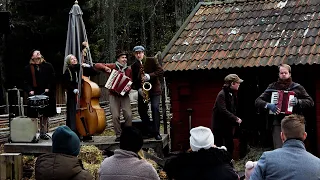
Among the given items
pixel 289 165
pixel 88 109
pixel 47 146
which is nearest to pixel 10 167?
pixel 47 146

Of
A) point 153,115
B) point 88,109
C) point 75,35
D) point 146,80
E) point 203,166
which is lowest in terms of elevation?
point 203,166

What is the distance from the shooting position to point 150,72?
9.73 meters

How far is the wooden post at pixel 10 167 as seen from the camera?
883cm

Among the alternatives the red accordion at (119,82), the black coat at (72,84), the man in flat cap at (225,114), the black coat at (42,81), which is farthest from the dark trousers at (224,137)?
the black coat at (42,81)

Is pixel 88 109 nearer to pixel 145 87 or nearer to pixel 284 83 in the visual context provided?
pixel 145 87

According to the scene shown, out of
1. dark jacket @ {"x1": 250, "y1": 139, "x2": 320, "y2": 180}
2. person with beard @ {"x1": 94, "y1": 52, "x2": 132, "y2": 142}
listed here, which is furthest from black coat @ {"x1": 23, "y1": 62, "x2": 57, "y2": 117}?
dark jacket @ {"x1": 250, "y1": 139, "x2": 320, "y2": 180}

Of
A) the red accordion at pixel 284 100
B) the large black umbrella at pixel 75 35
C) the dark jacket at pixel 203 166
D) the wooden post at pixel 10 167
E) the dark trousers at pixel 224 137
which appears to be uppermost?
the large black umbrella at pixel 75 35

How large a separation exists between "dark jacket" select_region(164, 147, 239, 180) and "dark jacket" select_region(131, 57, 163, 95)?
501 centimetres

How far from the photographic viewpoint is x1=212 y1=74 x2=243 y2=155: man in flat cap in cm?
944

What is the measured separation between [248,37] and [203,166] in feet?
26.1

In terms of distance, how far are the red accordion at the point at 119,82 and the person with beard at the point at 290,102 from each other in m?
2.22

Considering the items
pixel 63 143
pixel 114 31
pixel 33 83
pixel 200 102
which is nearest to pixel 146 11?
pixel 114 31

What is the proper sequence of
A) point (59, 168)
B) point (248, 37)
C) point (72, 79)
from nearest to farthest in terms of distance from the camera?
1. point (59, 168)
2. point (72, 79)
3. point (248, 37)

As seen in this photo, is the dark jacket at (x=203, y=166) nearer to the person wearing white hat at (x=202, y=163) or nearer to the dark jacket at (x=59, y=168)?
the person wearing white hat at (x=202, y=163)
